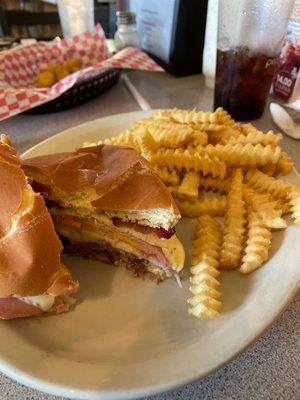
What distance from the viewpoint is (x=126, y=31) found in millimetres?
2445

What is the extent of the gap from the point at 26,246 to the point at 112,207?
0.92 ft

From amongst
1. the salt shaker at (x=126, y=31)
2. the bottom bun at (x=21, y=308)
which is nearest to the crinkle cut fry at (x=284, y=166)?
the bottom bun at (x=21, y=308)

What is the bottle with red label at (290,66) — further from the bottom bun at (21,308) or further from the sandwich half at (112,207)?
the bottom bun at (21,308)

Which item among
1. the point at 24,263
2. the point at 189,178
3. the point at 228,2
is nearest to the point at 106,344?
the point at 24,263

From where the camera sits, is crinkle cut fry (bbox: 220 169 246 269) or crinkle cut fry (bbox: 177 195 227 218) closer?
crinkle cut fry (bbox: 220 169 246 269)

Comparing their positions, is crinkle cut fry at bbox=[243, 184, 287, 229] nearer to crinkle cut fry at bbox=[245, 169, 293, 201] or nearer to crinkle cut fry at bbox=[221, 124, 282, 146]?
crinkle cut fry at bbox=[245, 169, 293, 201]

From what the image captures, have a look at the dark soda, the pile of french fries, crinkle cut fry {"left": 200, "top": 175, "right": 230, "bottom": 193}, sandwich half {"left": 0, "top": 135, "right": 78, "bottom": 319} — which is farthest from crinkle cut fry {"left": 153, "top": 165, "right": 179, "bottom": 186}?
the dark soda

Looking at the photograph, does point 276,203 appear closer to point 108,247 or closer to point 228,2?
point 108,247

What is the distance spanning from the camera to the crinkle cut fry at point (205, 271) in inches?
33.6

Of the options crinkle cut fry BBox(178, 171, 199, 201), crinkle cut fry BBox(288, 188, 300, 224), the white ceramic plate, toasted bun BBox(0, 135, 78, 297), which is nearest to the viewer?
the white ceramic plate

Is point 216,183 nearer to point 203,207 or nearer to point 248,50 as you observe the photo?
point 203,207

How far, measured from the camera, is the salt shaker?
7.79ft

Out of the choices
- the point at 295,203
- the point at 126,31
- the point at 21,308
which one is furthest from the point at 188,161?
the point at 126,31

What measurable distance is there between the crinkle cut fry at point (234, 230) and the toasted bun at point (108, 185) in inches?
6.3
